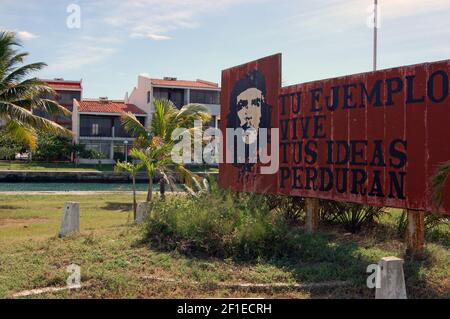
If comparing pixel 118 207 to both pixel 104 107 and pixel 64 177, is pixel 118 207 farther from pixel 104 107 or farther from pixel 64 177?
pixel 104 107

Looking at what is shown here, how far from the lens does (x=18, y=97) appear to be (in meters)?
21.6

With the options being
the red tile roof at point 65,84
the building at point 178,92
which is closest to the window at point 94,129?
the building at point 178,92

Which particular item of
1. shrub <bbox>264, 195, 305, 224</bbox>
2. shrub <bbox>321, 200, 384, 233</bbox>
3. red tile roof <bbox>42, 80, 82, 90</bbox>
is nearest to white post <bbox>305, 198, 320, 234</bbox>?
shrub <bbox>321, 200, 384, 233</bbox>

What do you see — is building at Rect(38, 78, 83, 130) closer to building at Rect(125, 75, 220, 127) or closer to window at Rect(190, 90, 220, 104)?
building at Rect(125, 75, 220, 127)

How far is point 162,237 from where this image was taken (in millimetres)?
9117

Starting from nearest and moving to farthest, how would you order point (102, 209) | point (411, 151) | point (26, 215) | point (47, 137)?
1. point (411, 151)
2. point (26, 215)
3. point (102, 209)
4. point (47, 137)

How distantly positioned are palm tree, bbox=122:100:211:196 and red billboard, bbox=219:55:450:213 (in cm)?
723

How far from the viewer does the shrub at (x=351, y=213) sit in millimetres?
10852

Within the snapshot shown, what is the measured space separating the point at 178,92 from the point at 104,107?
7.51 meters

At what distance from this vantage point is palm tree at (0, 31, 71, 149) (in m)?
21.0

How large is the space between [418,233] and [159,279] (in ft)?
13.6

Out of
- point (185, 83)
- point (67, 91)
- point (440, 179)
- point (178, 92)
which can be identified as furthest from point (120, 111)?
point (440, 179)
